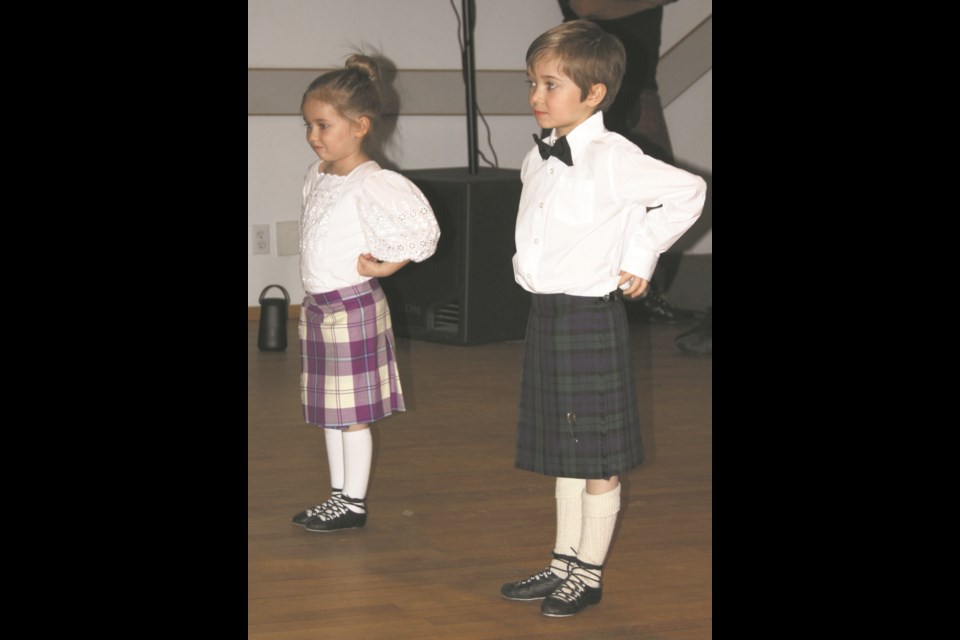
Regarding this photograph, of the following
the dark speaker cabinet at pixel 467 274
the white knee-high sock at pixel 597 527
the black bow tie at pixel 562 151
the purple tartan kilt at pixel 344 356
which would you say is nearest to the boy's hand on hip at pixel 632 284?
the black bow tie at pixel 562 151

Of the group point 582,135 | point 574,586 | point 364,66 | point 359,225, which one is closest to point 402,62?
point 364,66

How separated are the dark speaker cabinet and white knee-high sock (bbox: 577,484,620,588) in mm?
2278

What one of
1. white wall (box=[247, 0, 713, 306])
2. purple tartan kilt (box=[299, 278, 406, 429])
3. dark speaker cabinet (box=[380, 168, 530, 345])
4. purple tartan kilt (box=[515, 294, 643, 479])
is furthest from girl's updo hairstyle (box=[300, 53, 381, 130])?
white wall (box=[247, 0, 713, 306])

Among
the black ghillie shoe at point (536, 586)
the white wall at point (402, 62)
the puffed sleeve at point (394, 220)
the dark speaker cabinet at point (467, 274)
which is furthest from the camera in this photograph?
the white wall at point (402, 62)

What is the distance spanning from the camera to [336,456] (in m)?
2.22

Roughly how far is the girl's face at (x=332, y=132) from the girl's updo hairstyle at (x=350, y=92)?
0.01 m

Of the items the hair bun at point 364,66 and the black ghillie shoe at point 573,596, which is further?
the hair bun at point 364,66

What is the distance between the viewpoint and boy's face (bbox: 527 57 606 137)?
5.67 feet

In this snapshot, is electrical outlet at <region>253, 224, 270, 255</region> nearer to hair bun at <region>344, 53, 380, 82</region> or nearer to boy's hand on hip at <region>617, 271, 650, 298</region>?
hair bun at <region>344, 53, 380, 82</region>

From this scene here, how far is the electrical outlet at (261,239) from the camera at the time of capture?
452 centimetres

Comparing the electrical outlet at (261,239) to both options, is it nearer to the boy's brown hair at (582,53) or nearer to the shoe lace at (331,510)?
the shoe lace at (331,510)
